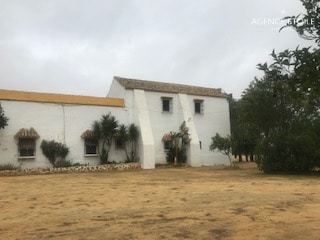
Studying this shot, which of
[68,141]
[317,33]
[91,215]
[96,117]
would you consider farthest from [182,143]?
[317,33]

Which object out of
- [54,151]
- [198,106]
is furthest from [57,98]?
[198,106]

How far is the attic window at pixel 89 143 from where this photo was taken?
26.7 metres

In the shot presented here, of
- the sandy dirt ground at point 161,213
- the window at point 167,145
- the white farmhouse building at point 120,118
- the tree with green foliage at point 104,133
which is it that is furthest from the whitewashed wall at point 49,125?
the sandy dirt ground at point 161,213

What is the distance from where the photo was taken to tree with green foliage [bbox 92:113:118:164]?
1051 inches

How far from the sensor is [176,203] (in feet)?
35.7

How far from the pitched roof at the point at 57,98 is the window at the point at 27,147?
107 inches

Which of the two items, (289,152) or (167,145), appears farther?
(167,145)

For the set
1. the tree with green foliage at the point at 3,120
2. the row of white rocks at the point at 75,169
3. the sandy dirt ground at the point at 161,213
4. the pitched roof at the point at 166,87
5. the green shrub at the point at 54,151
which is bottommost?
the sandy dirt ground at the point at 161,213

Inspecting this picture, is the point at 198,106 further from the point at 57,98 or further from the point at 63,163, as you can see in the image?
the point at 63,163

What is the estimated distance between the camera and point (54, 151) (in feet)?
82.6

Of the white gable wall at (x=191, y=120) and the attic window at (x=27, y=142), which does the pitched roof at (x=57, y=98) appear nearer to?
the white gable wall at (x=191, y=120)

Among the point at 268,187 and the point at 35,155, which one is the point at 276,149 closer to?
the point at 268,187

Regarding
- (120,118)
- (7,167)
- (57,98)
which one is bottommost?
(7,167)

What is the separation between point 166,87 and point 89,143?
8325 millimetres
